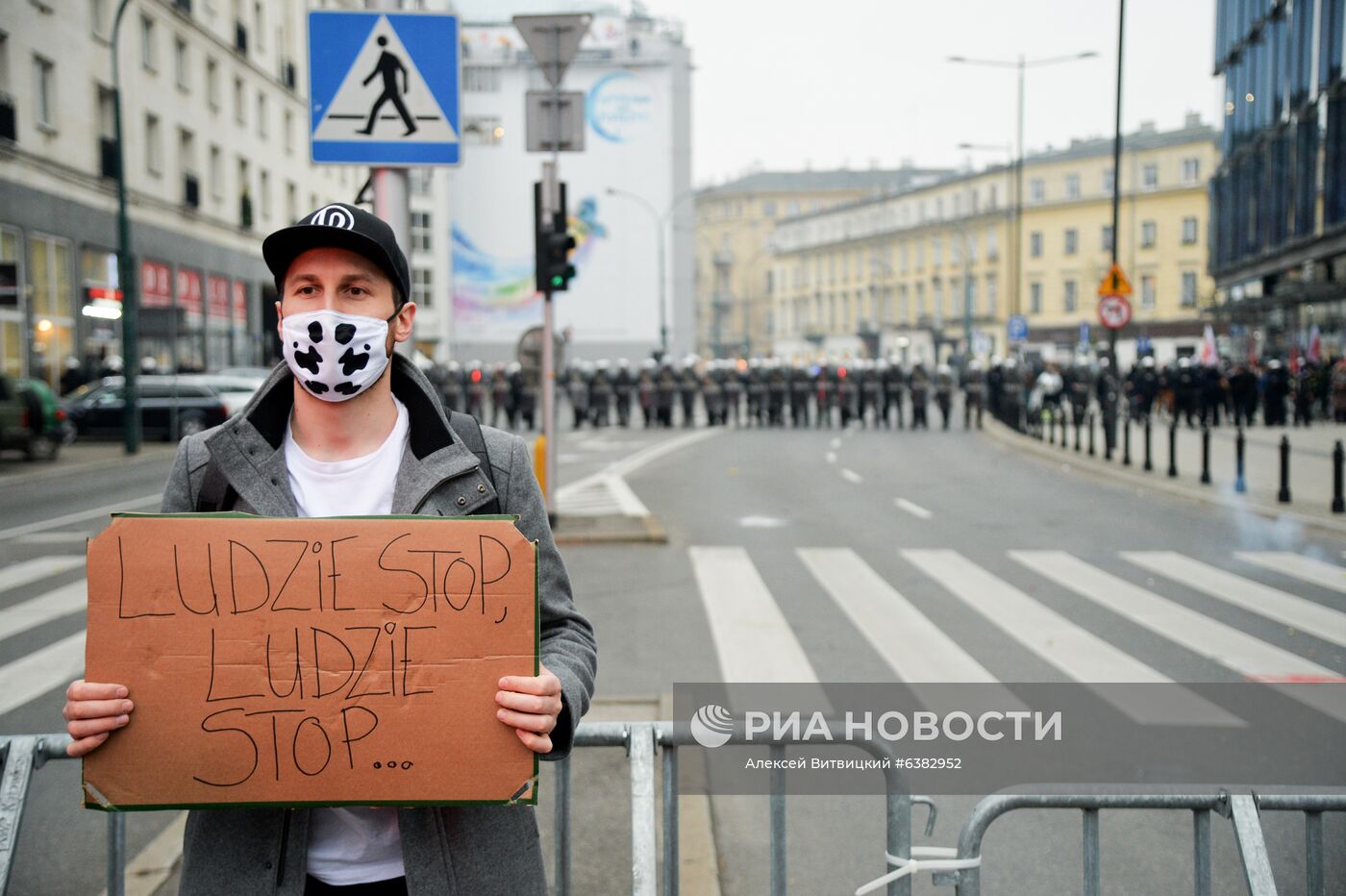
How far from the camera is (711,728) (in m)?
2.76

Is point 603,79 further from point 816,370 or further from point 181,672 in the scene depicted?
point 181,672

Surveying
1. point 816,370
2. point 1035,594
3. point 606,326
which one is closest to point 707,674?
point 1035,594

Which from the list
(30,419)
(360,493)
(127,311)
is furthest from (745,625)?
(127,311)

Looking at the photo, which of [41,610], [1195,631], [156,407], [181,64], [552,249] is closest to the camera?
[1195,631]

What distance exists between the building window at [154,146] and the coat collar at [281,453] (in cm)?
3622

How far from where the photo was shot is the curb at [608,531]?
11867mm

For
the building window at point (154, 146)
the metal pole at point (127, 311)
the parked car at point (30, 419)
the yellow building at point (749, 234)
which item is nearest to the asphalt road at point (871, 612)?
the parked car at point (30, 419)

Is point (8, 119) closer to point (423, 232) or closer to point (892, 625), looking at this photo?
point (892, 625)

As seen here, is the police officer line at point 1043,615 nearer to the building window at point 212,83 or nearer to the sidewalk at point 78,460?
the sidewalk at point 78,460

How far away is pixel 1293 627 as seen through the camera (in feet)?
25.5

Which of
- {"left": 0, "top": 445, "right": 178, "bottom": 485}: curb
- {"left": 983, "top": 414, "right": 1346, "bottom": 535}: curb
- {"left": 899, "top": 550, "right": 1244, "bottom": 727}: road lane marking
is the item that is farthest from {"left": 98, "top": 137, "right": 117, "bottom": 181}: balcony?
{"left": 899, "top": 550, "right": 1244, "bottom": 727}: road lane marking

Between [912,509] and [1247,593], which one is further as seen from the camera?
[912,509]

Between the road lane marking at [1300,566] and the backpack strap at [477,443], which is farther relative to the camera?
the road lane marking at [1300,566]

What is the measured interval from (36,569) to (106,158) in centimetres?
2340
